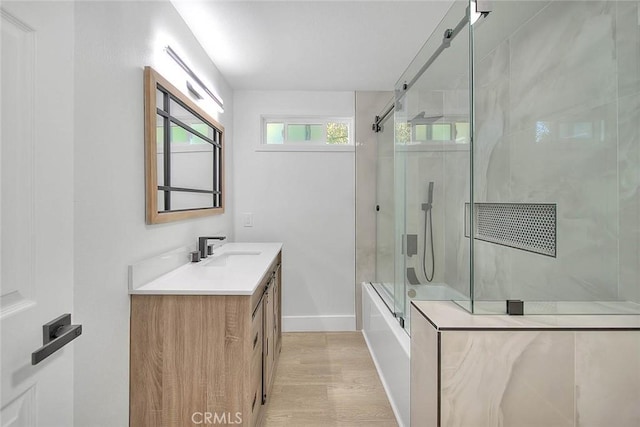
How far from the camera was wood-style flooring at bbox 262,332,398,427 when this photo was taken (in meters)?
1.89

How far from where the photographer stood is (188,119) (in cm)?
198

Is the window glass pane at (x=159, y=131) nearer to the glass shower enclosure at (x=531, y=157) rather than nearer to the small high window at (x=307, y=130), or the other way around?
the glass shower enclosure at (x=531, y=157)

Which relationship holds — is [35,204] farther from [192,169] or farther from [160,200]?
[192,169]

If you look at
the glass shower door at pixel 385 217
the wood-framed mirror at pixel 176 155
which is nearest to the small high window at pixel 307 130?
the glass shower door at pixel 385 217

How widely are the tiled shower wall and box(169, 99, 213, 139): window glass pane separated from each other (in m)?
1.54

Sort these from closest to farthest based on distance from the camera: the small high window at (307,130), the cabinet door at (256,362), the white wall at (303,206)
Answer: the cabinet door at (256,362)
the white wall at (303,206)
the small high window at (307,130)

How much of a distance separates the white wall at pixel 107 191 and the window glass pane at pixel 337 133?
1.93 metres

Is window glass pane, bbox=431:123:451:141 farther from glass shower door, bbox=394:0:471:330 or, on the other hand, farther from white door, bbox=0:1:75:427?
white door, bbox=0:1:75:427

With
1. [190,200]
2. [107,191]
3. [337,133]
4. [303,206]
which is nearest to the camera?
[107,191]

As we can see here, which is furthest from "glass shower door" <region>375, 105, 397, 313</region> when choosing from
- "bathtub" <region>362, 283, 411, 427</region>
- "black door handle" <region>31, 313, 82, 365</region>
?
"black door handle" <region>31, 313, 82, 365</region>

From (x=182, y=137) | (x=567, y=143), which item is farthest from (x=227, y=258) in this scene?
(x=567, y=143)

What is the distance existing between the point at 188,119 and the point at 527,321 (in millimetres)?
2016

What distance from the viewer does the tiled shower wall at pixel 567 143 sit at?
119cm

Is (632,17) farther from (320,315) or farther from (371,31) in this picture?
(320,315)
